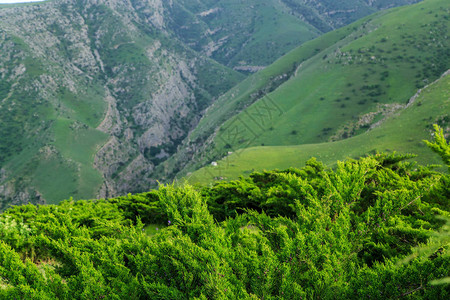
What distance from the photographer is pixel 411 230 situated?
7207 mm

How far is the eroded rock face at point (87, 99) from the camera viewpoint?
343ft

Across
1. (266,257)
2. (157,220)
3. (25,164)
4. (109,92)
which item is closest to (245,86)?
(109,92)

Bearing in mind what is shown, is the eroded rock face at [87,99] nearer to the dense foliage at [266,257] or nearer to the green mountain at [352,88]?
the green mountain at [352,88]

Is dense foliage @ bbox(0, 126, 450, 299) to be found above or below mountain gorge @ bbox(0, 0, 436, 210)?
above

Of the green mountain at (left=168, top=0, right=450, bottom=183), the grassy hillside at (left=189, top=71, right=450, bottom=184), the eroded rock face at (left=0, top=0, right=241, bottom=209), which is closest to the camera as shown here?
the grassy hillside at (left=189, top=71, right=450, bottom=184)

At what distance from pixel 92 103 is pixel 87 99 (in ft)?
13.5

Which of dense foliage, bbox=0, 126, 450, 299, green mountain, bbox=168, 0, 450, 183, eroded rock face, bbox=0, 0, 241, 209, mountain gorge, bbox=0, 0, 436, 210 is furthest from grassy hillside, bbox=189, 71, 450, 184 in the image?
eroded rock face, bbox=0, 0, 241, 209

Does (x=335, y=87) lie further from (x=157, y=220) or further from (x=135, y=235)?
(x=135, y=235)

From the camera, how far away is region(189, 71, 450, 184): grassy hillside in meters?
47.2

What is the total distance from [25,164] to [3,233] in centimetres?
11033

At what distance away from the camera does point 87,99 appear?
14012 centimetres

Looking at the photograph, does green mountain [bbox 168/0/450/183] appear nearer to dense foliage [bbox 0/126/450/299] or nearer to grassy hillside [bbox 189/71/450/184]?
grassy hillside [bbox 189/71/450/184]

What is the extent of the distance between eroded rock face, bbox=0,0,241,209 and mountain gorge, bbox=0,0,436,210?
18.6 inches

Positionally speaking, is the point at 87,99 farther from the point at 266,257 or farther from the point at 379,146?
the point at 266,257
